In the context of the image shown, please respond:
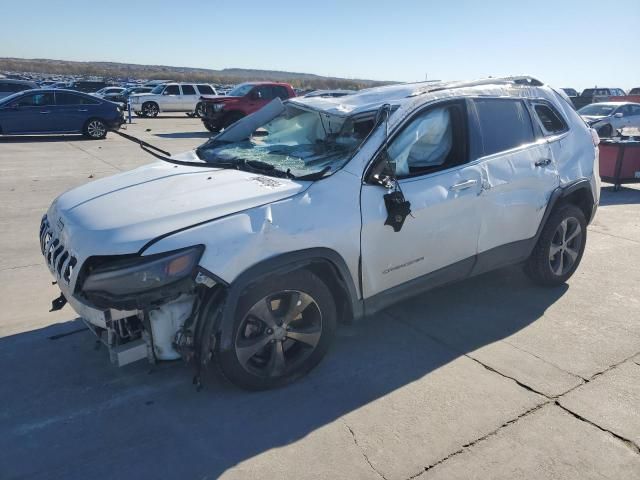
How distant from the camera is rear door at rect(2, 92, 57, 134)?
15969mm

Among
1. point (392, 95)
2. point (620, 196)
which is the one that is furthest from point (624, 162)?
point (392, 95)

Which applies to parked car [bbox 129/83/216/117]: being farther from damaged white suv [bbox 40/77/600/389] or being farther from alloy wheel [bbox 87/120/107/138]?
damaged white suv [bbox 40/77/600/389]

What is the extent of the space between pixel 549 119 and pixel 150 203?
137 inches

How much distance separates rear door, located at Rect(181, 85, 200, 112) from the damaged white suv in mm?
25708

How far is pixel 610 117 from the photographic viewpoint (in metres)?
17.6

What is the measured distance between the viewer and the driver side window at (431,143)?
145 inches

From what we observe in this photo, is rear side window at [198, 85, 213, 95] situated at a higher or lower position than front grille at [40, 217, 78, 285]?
higher

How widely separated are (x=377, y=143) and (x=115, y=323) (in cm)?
193

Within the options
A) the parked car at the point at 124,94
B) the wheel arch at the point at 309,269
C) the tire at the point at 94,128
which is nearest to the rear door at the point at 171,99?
the parked car at the point at 124,94

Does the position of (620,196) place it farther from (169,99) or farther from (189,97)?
(169,99)

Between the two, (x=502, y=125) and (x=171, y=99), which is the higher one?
(x=502, y=125)

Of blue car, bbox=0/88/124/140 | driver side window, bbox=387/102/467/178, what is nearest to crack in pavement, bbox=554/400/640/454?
driver side window, bbox=387/102/467/178

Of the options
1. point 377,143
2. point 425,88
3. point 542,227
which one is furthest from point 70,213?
point 542,227

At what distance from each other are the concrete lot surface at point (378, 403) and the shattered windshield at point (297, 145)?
132 centimetres
